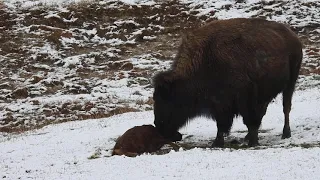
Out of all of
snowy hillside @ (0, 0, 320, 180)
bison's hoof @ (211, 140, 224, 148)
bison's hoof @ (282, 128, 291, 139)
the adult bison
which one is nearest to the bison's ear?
the adult bison

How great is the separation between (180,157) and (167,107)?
166cm

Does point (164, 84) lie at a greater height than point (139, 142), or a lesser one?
greater

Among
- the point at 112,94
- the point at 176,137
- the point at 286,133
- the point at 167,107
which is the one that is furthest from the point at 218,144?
the point at 112,94

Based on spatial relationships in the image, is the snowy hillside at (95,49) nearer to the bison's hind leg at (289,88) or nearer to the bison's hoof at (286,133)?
the bison's hind leg at (289,88)

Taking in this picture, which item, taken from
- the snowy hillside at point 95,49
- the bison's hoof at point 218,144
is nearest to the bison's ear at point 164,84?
the bison's hoof at point 218,144

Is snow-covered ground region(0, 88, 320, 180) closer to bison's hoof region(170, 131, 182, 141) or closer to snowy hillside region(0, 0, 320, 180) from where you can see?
snowy hillside region(0, 0, 320, 180)

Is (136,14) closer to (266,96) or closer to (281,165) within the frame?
(266,96)

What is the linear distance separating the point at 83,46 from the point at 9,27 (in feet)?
17.0

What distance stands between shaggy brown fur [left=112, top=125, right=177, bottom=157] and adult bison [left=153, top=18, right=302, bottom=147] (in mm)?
289

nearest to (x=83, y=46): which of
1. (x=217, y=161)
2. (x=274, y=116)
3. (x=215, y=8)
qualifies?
(x=215, y=8)

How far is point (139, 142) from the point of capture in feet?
29.1

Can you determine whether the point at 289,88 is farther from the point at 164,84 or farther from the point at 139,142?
the point at 139,142

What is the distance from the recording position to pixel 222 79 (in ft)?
29.3

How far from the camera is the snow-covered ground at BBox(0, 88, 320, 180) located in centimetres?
681
